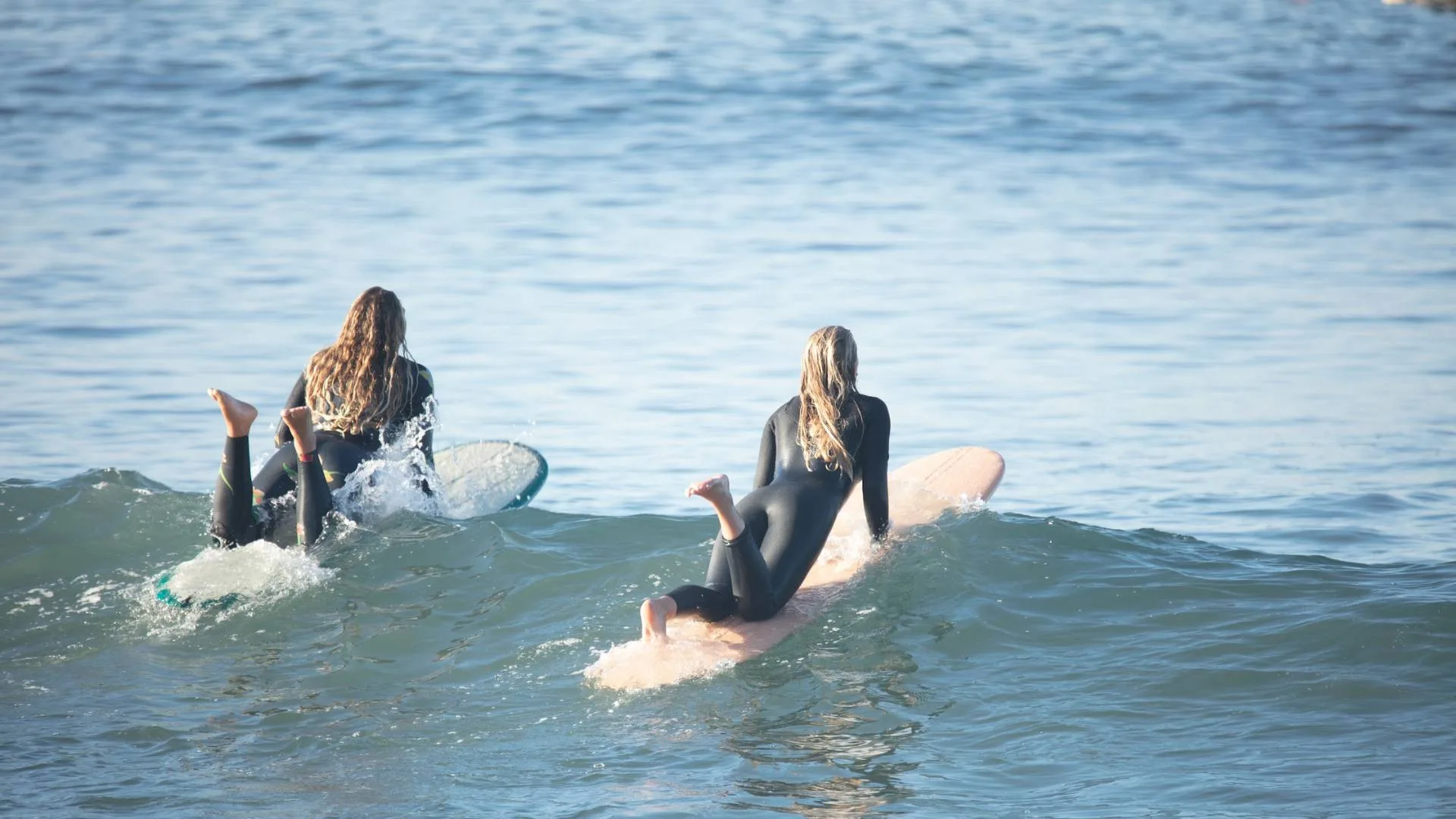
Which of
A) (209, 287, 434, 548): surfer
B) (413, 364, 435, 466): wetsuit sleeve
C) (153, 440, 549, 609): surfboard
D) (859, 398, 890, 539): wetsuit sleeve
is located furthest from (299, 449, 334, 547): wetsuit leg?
(859, 398, 890, 539): wetsuit sleeve

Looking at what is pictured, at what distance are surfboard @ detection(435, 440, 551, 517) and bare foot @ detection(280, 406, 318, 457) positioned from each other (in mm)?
1390

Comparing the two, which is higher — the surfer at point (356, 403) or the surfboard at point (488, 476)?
the surfer at point (356, 403)

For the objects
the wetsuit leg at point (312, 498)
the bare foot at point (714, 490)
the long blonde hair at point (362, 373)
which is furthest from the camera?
the long blonde hair at point (362, 373)

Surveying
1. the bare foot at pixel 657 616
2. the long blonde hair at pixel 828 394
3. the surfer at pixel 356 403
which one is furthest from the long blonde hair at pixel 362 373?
the bare foot at pixel 657 616

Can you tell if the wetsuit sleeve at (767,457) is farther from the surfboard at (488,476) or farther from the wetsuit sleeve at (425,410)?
the surfboard at (488,476)

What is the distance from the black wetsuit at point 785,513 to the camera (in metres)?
6.73

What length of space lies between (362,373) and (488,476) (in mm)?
1546

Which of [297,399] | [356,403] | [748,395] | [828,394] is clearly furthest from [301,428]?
[748,395]

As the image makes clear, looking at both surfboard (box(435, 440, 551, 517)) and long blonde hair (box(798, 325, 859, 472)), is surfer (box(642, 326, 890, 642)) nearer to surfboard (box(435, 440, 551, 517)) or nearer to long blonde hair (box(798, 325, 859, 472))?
long blonde hair (box(798, 325, 859, 472))

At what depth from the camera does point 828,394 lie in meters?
7.17

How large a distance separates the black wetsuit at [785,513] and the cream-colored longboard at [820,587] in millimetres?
120

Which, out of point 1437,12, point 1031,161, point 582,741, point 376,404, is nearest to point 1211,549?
point 582,741

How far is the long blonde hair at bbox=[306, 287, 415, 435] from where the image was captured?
8.05 m

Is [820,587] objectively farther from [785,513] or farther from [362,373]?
[362,373]
